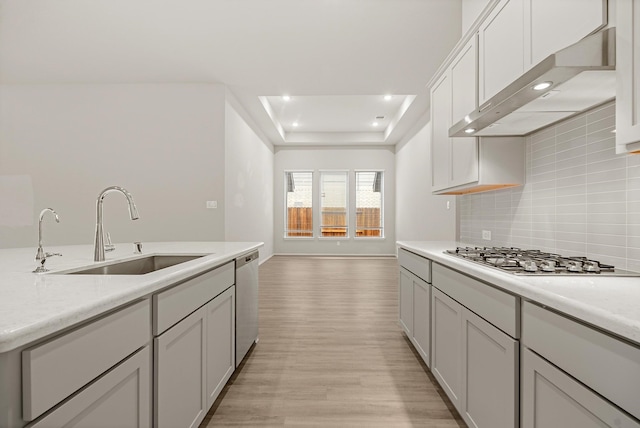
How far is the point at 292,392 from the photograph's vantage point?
6.87 feet

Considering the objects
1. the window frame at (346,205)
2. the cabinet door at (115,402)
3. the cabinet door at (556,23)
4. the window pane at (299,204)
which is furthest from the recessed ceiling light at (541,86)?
the window pane at (299,204)

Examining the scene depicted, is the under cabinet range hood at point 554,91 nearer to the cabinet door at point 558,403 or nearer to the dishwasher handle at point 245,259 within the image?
the cabinet door at point 558,403

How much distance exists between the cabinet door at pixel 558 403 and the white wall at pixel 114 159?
4429 mm

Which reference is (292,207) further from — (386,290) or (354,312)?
(354,312)

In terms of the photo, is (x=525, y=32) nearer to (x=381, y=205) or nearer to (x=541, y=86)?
(x=541, y=86)

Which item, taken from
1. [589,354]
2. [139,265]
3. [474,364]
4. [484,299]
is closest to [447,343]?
[474,364]

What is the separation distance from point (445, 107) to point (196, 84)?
381 cm

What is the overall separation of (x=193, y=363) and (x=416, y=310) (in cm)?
169

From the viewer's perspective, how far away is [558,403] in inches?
38.3

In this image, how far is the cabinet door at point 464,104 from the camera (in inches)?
87.2

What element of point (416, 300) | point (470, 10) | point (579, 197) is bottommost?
point (416, 300)

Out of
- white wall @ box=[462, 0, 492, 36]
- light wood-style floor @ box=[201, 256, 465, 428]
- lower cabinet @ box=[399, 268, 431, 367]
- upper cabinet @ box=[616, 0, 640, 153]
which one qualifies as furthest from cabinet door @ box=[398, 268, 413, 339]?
white wall @ box=[462, 0, 492, 36]

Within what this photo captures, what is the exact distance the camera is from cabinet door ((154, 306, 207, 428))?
1199 millimetres

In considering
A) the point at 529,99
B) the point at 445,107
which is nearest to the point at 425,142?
the point at 445,107
